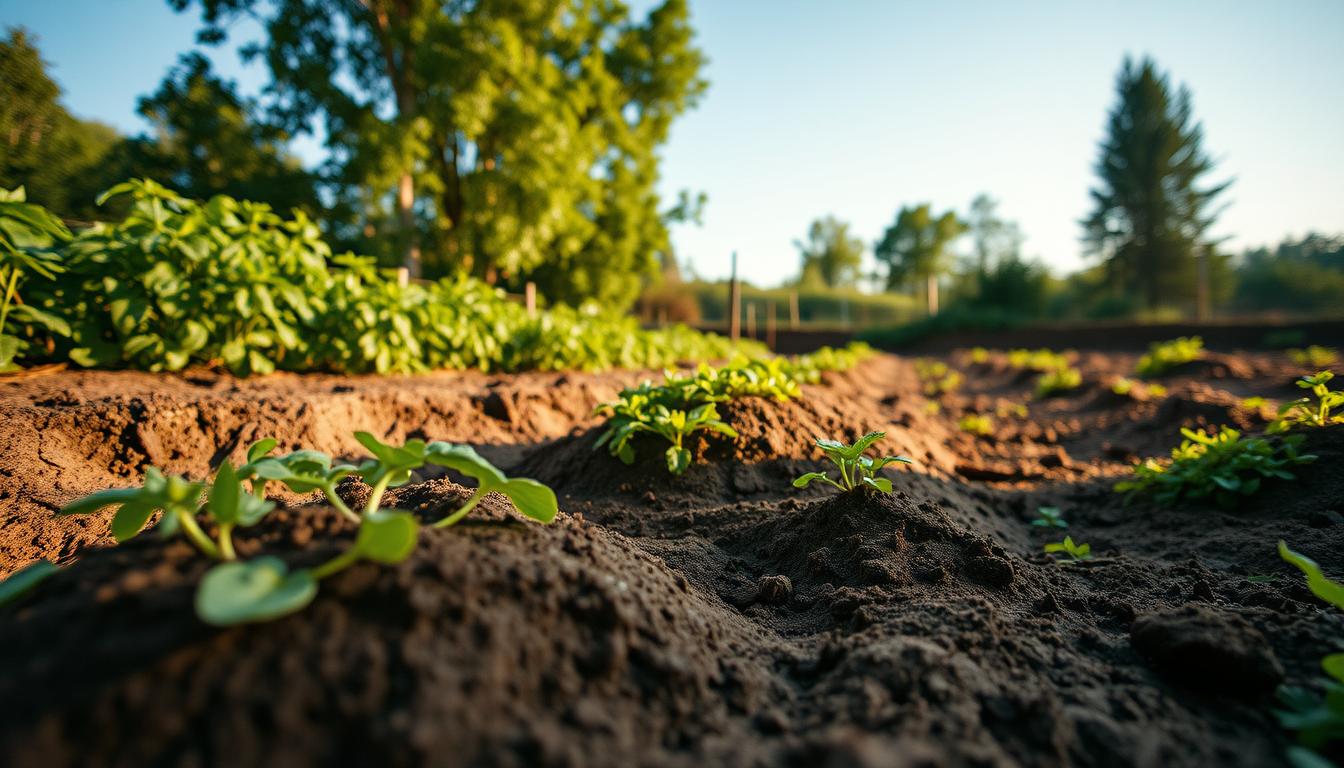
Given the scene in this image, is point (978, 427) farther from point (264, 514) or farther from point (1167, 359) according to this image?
point (264, 514)

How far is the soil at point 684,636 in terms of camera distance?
0.72m

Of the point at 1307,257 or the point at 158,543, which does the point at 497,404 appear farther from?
the point at 1307,257

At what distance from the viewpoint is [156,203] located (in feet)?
11.6

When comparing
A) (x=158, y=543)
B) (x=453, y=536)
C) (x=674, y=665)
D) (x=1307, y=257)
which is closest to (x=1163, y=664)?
(x=674, y=665)

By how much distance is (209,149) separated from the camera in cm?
1352

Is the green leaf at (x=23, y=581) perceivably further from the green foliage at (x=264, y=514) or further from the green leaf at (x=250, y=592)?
the green leaf at (x=250, y=592)

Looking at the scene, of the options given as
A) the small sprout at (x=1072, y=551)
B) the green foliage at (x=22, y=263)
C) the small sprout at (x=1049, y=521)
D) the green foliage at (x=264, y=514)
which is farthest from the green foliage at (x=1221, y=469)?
the green foliage at (x=22, y=263)

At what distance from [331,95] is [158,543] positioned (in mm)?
15957

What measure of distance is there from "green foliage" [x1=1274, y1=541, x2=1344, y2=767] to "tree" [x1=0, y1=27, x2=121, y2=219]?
1986cm

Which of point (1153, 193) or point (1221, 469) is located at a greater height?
point (1153, 193)

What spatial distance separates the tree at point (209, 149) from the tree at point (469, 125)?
31.8 inches

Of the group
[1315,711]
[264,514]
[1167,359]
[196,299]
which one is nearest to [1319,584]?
[1315,711]

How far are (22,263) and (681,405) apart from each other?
12.6ft

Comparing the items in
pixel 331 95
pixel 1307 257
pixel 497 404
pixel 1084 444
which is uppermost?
pixel 331 95
